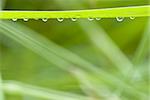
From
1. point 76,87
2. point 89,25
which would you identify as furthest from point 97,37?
point 76,87

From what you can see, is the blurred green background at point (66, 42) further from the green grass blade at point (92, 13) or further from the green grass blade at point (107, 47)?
the green grass blade at point (92, 13)

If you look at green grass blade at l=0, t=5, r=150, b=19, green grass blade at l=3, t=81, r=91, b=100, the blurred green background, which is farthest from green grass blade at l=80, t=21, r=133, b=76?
green grass blade at l=0, t=5, r=150, b=19

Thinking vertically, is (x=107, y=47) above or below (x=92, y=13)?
above

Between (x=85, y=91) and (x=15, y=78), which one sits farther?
(x=15, y=78)

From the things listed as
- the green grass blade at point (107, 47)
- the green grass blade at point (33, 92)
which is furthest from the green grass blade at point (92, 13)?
the green grass blade at point (107, 47)

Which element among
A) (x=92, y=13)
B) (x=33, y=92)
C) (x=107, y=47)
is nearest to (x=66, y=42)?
(x=107, y=47)

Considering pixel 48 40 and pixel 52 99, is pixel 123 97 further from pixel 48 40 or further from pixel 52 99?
pixel 48 40

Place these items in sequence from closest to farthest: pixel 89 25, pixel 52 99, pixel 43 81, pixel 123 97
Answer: pixel 52 99, pixel 123 97, pixel 43 81, pixel 89 25

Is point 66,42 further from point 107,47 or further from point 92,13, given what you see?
point 92,13
